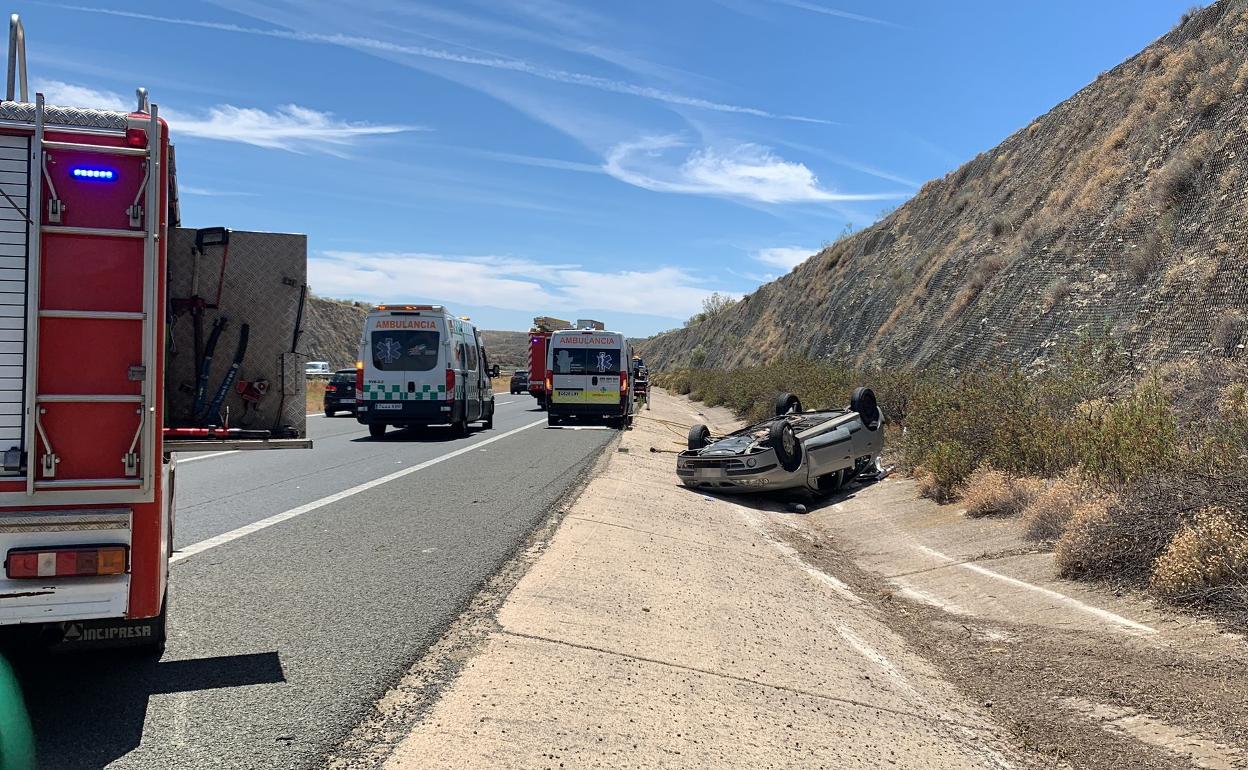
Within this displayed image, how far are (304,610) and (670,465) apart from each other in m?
10.7

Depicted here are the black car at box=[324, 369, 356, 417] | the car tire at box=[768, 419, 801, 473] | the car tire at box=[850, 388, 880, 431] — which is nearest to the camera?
the car tire at box=[768, 419, 801, 473]

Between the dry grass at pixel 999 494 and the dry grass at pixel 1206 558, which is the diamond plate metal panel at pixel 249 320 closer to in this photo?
the dry grass at pixel 1206 558

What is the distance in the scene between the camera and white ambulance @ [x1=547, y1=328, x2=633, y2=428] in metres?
23.2

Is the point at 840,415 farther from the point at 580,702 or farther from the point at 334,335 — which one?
the point at 334,335

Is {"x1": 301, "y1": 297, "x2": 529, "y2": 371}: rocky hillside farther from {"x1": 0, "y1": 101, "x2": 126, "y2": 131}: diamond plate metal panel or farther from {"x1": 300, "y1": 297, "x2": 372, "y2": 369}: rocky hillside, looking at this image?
{"x1": 0, "y1": 101, "x2": 126, "y2": 131}: diamond plate metal panel

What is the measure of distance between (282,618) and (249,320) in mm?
1833

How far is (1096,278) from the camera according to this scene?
722 inches

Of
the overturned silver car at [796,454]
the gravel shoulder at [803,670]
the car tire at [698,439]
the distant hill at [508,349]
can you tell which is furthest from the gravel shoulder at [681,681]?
the distant hill at [508,349]

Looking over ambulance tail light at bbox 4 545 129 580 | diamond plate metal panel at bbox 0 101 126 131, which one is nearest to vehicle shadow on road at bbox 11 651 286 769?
ambulance tail light at bbox 4 545 129 580

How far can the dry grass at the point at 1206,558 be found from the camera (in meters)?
5.71

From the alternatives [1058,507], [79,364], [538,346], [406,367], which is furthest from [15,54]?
[538,346]

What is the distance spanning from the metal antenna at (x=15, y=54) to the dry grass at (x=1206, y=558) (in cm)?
721

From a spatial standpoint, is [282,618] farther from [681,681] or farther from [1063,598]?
[1063,598]

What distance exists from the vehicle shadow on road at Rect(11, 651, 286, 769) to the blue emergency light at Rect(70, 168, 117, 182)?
236 cm
